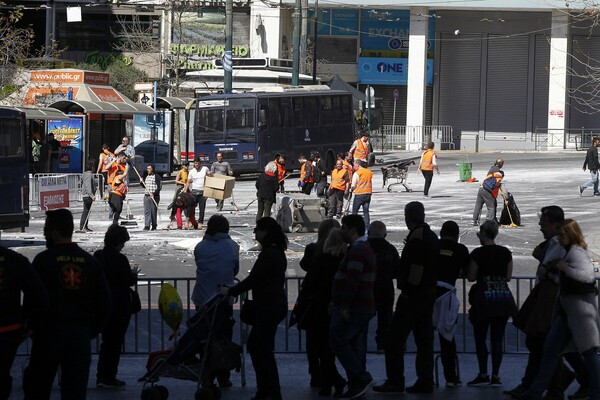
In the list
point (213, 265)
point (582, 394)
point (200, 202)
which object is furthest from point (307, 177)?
point (582, 394)

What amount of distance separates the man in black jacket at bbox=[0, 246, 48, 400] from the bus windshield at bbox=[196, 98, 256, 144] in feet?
108

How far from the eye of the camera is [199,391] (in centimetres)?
916

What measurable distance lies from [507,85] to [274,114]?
1055 inches

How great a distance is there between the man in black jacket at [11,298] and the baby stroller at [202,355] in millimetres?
2055

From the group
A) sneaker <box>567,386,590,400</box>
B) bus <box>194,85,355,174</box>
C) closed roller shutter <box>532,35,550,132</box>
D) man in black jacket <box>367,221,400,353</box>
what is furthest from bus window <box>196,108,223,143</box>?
sneaker <box>567,386,590,400</box>

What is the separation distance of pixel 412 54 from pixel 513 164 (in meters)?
15.1

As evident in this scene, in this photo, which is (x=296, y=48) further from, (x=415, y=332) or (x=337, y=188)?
(x=415, y=332)

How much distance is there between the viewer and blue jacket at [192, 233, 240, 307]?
33.7ft

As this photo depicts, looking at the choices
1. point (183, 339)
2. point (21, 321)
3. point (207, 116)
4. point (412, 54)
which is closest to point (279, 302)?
point (183, 339)

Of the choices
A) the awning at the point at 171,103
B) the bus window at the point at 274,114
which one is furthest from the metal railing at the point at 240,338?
the awning at the point at 171,103

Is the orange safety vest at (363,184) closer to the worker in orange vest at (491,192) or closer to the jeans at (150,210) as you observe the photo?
the worker in orange vest at (491,192)

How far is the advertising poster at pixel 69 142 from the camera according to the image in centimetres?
3716

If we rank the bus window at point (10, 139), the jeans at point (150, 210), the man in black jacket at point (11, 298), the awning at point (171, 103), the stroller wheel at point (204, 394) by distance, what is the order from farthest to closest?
the awning at point (171, 103)
the jeans at point (150, 210)
the bus window at point (10, 139)
the stroller wheel at point (204, 394)
the man in black jacket at point (11, 298)

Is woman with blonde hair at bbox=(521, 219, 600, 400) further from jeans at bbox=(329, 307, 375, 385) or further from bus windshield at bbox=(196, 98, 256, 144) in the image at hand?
bus windshield at bbox=(196, 98, 256, 144)
